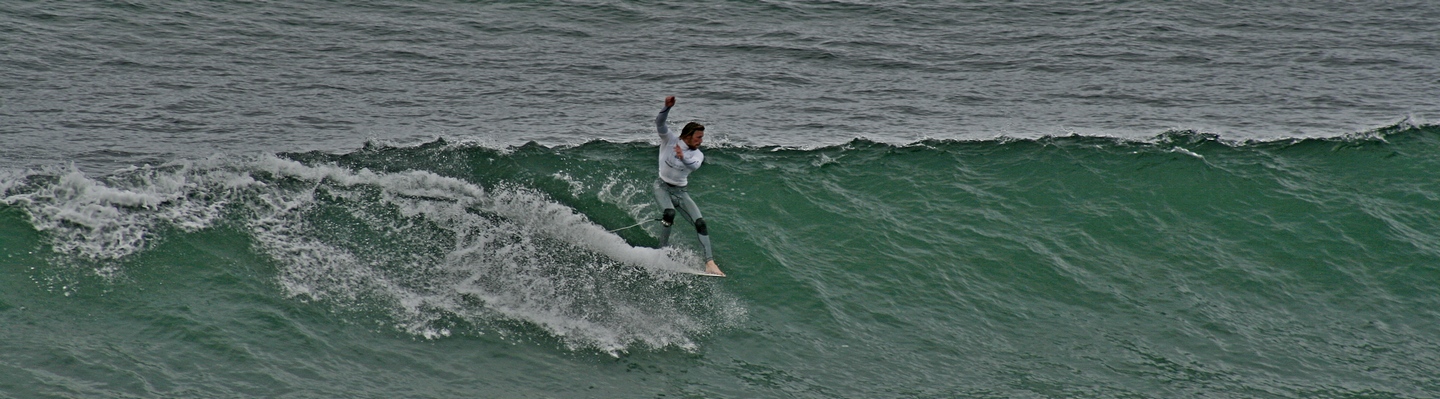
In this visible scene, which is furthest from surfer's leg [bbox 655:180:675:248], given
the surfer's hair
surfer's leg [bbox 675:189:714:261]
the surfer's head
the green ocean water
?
the surfer's hair

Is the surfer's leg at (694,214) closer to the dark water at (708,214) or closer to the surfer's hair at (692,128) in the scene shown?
the dark water at (708,214)

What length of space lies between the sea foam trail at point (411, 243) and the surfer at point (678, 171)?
1.48 ft

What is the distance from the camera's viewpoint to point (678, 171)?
11.3m

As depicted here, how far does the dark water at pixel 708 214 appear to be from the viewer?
10.8 m

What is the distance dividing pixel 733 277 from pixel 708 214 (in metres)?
1.56

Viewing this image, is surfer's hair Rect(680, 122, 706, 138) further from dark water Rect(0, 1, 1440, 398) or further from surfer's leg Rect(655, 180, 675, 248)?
dark water Rect(0, 1, 1440, 398)

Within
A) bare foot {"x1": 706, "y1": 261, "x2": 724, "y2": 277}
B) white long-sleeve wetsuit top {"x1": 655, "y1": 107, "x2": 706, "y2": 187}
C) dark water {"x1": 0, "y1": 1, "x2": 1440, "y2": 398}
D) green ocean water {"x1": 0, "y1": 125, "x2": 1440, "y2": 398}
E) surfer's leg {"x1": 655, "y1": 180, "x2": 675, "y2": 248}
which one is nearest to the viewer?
green ocean water {"x1": 0, "y1": 125, "x2": 1440, "y2": 398}

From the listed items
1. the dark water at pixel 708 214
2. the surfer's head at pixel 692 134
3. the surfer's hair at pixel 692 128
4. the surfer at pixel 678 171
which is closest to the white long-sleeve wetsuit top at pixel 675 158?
the surfer at pixel 678 171

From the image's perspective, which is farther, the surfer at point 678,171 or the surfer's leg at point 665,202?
the surfer's leg at point 665,202

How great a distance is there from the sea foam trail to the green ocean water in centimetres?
4

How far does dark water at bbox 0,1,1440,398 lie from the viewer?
10.8m

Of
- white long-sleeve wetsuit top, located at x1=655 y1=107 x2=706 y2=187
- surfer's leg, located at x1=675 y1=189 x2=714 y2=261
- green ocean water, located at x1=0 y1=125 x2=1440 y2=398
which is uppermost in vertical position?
white long-sleeve wetsuit top, located at x1=655 y1=107 x2=706 y2=187

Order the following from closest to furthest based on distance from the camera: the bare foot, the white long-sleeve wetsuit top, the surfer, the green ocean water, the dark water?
the green ocean water → the dark water → the surfer → the white long-sleeve wetsuit top → the bare foot

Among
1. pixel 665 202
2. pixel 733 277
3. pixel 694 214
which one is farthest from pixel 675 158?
pixel 733 277
